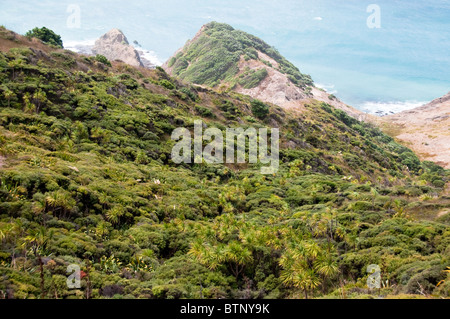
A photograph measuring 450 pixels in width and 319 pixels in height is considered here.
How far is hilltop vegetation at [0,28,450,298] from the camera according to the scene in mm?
22875

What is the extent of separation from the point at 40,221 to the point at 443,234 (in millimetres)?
35217

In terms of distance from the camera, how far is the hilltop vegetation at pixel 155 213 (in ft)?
75.0

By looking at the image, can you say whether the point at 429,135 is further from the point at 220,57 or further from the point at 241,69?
the point at 220,57

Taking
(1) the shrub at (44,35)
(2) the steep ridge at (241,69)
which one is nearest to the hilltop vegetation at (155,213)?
(1) the shrub at (44,35)

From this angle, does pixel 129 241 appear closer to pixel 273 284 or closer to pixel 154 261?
pixel 154 261

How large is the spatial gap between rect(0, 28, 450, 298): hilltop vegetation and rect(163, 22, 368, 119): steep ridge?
219ft

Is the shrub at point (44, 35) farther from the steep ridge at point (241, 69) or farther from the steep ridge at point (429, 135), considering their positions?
the steep ridge at point (429, 135)

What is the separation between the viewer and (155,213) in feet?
124

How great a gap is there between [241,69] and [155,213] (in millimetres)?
122682

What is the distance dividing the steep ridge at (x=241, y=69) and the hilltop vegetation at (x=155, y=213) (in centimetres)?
6682

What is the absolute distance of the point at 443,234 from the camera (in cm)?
2858

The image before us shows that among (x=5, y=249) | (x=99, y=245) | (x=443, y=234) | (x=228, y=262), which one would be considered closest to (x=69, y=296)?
(x=5, y=249)

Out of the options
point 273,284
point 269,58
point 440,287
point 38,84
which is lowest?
point 273,284

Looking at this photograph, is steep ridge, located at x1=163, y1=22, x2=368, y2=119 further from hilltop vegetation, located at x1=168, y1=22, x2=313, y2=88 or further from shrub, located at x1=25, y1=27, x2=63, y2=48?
shrub, located at x1=25, y1=27, x2=63, y2=48
